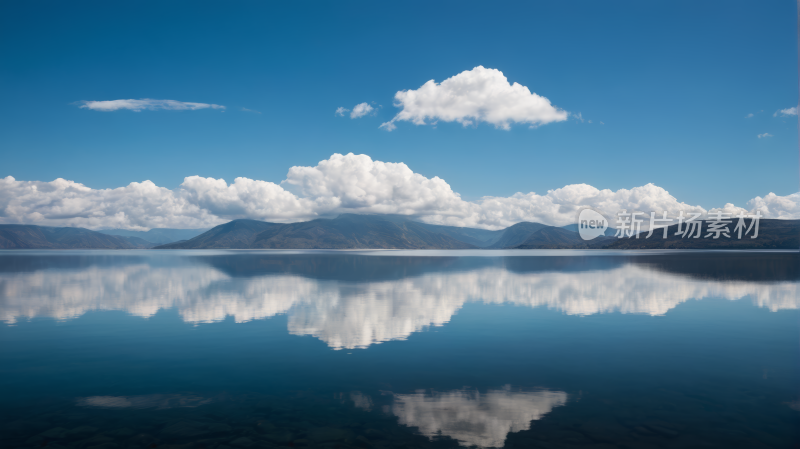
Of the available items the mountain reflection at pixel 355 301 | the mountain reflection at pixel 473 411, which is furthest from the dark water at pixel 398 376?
the mountain reflection at pixel 355 301

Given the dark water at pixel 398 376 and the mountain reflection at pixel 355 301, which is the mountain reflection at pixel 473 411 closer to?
the dark water at pixel 398 376

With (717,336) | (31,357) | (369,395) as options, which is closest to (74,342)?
(31,357)

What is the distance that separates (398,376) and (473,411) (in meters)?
5.36

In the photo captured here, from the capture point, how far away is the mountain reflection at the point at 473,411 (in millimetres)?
14219

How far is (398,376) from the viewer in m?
20.4

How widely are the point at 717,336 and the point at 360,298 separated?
3324cm

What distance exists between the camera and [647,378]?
2034cm

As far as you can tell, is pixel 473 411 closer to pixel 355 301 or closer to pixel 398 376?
pixel 398 376

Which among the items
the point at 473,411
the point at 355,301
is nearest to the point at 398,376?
the point at 473,411

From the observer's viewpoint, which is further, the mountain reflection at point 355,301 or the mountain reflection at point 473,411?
the mountain reflection at point 355,301

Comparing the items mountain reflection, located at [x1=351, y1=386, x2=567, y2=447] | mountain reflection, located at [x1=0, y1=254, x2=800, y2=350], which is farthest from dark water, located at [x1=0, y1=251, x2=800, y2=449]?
mountain reflection, located at [x1=0, y1=254, x2=800, y2=350]

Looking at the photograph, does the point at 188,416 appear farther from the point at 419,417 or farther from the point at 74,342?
the point at 74,342

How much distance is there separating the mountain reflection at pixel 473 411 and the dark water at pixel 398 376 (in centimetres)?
9

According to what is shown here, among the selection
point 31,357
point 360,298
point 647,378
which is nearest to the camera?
point 647,378
